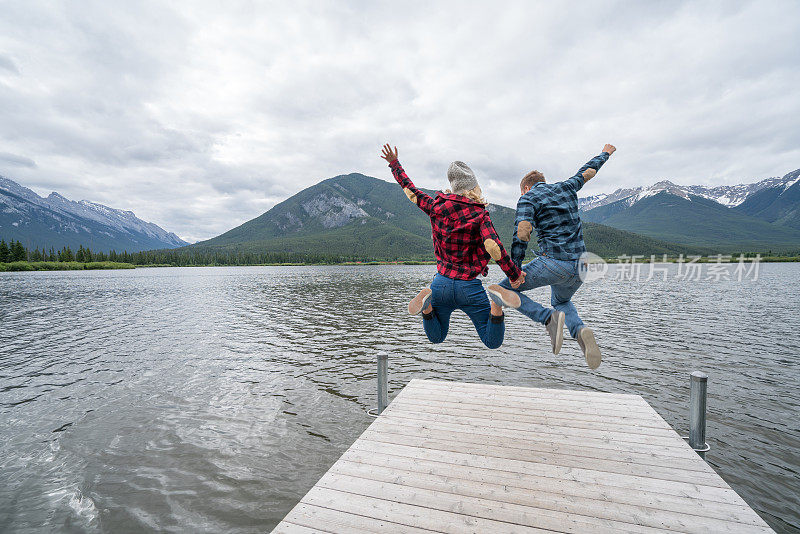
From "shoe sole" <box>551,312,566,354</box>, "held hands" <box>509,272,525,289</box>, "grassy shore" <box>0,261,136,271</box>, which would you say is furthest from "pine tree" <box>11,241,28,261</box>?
"shoe sole" <box>551,312,566,354</box>

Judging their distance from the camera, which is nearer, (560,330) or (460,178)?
(560,330)

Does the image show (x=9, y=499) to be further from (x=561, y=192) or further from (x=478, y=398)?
(x=561, y=192)

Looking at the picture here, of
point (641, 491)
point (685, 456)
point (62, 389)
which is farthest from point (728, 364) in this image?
point (62, 389)

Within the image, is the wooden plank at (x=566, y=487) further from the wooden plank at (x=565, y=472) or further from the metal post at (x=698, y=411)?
the metal post at (x=698, y=411)

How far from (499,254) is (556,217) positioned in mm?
1157

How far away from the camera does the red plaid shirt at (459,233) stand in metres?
4.71

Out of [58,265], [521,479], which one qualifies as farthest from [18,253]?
[521,479]

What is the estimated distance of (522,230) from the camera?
177 inches

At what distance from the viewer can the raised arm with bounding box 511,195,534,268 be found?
14.7 ft

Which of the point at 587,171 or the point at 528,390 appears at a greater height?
the point at 587,171

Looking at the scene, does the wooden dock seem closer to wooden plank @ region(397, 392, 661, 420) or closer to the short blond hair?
wooden plank @ region(397, 392, 661, 420)

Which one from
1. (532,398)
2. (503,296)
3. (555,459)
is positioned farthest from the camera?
(532,398)

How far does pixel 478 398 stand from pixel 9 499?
10.9 meters

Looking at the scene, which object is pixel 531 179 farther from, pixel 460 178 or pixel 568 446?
pixel 568 446
